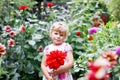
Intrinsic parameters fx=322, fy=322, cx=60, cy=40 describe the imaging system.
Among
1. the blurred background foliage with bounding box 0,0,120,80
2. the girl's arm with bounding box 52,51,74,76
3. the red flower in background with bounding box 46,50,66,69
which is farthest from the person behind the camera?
the blurred background foliage with bounding box 0,0,120,80

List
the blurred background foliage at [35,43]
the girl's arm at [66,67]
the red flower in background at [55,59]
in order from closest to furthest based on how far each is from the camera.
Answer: the red flower in background at [55,59] → the girl's arm at [66,67] → the blurred background foliage at [35,43]

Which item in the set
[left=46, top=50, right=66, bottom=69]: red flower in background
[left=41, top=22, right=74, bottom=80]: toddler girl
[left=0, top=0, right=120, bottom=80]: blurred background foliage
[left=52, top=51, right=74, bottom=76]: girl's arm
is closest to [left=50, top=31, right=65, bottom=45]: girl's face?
[left=41, top=22, right=74, bottom=80]: toddler girl

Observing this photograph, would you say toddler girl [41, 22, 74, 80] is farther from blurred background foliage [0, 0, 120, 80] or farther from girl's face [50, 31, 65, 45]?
blurred background foliage [0, 0, 120, 80]

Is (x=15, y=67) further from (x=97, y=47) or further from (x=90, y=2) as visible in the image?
(x=90, y=2)

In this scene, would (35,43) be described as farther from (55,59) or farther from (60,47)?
(55,59)

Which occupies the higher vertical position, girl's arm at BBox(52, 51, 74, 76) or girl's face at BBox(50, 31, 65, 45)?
girl's face at BBox(50, 31, 65, 45)

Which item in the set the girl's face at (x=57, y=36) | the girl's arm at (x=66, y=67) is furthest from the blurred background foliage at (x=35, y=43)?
the girl's face at (x=57, y=36)

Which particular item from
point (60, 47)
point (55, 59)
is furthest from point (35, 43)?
point (55, 59)

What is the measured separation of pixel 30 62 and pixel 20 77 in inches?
9.2

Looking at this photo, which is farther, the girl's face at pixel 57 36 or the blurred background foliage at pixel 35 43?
the blurred background foliage at pixel 35 43

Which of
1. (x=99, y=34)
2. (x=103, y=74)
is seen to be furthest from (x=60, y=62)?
(x=103, y=74)

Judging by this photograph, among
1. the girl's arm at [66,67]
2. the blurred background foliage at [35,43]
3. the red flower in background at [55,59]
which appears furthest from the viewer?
the blurred background foliage at [35,43]

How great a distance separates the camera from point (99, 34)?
11.1 ft

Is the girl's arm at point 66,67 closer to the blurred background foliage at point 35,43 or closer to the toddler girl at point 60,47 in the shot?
the toddler girl at point 60,47
